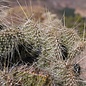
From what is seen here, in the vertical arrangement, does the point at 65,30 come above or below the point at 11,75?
above

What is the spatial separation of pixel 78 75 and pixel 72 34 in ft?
2.67

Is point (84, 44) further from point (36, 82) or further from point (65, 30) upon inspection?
point (36, 82)

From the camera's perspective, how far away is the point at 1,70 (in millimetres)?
5949

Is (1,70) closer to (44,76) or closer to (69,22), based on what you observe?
(44,76)

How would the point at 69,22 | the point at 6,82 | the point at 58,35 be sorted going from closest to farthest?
the point at 6,82
the point at 58,35
the point at 69,22

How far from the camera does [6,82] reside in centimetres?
566

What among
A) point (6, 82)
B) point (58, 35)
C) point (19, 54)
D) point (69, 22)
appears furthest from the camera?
point (69, 22)

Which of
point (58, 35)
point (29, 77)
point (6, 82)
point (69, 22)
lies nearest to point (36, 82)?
point (29, 77)

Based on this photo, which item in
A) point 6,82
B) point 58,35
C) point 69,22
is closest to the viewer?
point 6,82

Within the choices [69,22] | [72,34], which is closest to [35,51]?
[72,34]

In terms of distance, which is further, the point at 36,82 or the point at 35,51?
the point at 35,51

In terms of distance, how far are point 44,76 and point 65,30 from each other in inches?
45.9

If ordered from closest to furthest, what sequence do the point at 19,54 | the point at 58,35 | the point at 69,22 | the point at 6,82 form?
the point at 6,82 < the point at 19,54 < the point at 58,35 < the point at 69,22

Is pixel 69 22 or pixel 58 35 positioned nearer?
→ pixel 58 35
